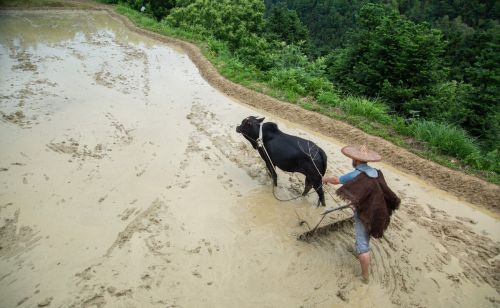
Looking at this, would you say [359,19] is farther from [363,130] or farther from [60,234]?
[60,234]

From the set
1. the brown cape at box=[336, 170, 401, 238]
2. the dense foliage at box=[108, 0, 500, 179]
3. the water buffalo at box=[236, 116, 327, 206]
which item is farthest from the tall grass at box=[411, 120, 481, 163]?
the brown cape at box=[336, 170, 401, 238]

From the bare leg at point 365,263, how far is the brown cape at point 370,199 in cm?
35

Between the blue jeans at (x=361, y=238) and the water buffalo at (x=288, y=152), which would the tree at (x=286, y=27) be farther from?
the blue jeans at (x=361, y=238)

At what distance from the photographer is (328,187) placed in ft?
22.3

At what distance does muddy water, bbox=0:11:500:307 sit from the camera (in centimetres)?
449

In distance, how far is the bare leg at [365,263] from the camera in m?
4.57

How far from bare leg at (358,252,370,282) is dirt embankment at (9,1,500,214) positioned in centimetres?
336

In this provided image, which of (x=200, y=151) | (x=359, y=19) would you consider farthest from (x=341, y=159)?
(x=359, y=19)

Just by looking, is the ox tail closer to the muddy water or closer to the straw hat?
the muddy water

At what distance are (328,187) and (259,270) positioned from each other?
2587mm

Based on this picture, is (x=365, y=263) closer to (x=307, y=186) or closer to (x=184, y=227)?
(x=307, y=186)

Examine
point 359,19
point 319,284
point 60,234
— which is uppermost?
point 359,19

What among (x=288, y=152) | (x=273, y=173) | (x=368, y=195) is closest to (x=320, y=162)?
(x=288, y=152)

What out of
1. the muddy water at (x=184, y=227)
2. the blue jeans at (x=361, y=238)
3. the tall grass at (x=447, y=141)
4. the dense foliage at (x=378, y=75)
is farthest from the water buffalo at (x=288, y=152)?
the tall grass at (x=447, y=141)
